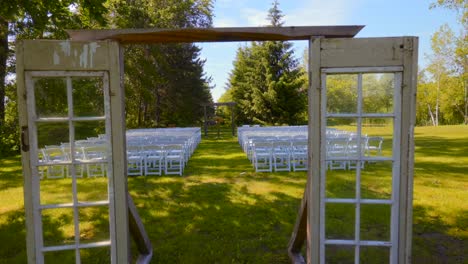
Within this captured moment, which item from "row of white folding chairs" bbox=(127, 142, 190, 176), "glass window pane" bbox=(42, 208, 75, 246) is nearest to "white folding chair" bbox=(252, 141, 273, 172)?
"row of white folding chairs" bbox=(127, 142, 190, 176)

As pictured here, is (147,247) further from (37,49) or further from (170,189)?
(170,189)

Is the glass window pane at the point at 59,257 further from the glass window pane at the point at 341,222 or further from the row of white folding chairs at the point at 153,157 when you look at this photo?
the row of white folding chairs at the point at 153,157

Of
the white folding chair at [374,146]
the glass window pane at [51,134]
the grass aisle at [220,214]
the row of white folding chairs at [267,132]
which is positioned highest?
the glass window pane at [51,134]

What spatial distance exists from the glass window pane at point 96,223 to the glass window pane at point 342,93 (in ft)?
7.58

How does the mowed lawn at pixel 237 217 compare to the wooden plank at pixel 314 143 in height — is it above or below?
below

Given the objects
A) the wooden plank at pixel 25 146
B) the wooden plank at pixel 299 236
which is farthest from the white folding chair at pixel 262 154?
the wooden plank at pixel 25 146

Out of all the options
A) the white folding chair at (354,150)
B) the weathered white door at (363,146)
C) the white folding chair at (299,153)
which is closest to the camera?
the weathered white door at (363,146)

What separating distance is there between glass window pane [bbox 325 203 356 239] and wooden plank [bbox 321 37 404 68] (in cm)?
132

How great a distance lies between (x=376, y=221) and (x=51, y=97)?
3234 mm

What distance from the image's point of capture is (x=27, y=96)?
9.16ft

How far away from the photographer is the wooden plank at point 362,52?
2820 millimetres

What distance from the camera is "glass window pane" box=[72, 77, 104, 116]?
2.92 meters

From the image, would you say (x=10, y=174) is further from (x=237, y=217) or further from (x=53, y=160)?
(x=53, y=160)

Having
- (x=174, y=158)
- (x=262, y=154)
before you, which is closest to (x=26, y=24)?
(x=174, y=158)
